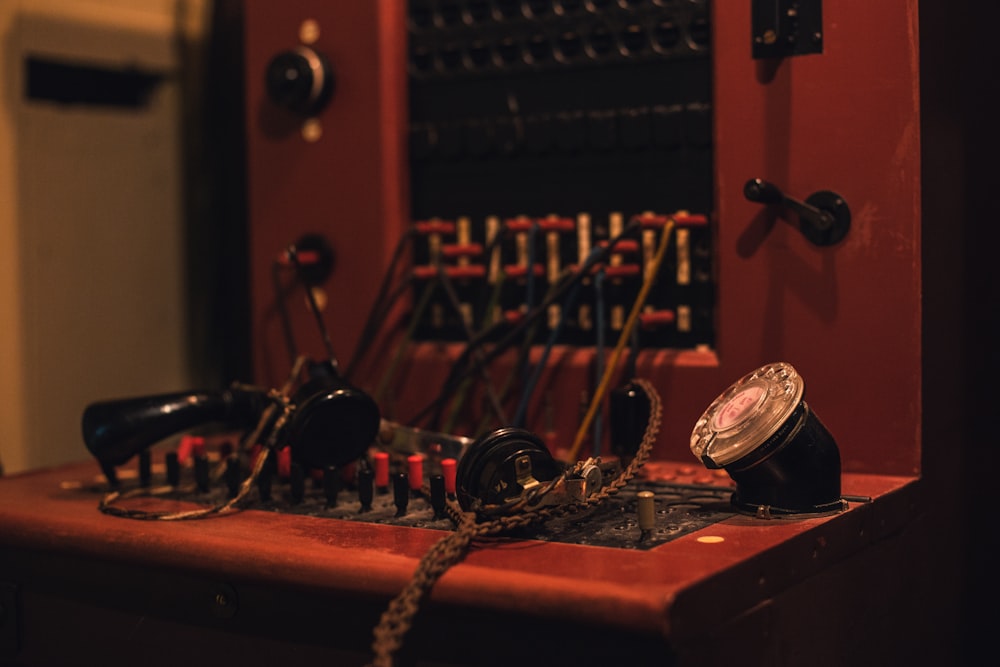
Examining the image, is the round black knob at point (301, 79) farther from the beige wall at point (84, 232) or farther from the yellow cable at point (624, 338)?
the yellow cable at point (624, 338)

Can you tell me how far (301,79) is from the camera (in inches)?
73.7

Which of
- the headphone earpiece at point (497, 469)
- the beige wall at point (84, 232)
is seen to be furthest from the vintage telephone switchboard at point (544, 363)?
the beige wall at point (84, 232)

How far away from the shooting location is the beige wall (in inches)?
80.3

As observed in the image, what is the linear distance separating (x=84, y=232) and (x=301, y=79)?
52 centimetres

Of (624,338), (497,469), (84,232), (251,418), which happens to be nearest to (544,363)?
(624,338)

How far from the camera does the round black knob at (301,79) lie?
1.88 metres

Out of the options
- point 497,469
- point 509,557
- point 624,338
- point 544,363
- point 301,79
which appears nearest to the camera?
point 509,557

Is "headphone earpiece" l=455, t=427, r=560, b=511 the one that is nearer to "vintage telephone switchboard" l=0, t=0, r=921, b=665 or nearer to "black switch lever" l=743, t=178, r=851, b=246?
"vintage telephone switchboard" l=0, t=0, r=921, b=665

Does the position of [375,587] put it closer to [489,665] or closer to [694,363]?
[489,665]

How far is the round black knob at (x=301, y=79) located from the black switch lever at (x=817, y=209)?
666mm

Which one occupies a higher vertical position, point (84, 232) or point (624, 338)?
point (84, 232)

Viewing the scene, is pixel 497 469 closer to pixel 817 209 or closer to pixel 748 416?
pixel 748 416

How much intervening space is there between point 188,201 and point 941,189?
1.31 meters

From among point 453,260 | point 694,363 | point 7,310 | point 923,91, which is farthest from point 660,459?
point 7,310
